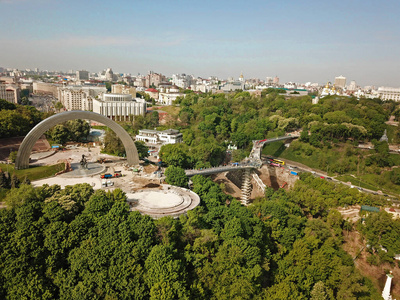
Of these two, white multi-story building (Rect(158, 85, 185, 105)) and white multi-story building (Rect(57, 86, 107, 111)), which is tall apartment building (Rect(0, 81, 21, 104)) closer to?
white multi-story building (Rect(57, 86, 107, 111))

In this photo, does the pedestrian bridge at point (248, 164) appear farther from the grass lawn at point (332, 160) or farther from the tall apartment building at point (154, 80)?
the tall apartment building at point (154, 80)

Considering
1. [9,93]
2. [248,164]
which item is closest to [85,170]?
[248,164]

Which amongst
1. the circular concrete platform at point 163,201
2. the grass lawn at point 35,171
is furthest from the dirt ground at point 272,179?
the grass lawn at point 35,171

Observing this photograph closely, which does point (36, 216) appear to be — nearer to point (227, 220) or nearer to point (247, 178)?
point (227, 220)

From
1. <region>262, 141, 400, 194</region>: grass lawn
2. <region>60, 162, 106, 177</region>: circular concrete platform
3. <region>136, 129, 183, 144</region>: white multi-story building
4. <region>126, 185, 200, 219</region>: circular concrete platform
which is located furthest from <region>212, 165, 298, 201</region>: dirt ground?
<region>60, 162, 106, 177</region>: circular concrete platform

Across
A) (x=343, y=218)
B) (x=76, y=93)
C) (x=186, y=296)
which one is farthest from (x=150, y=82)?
(x=186, y=296)

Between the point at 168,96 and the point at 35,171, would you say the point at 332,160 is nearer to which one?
the point at 35,171
